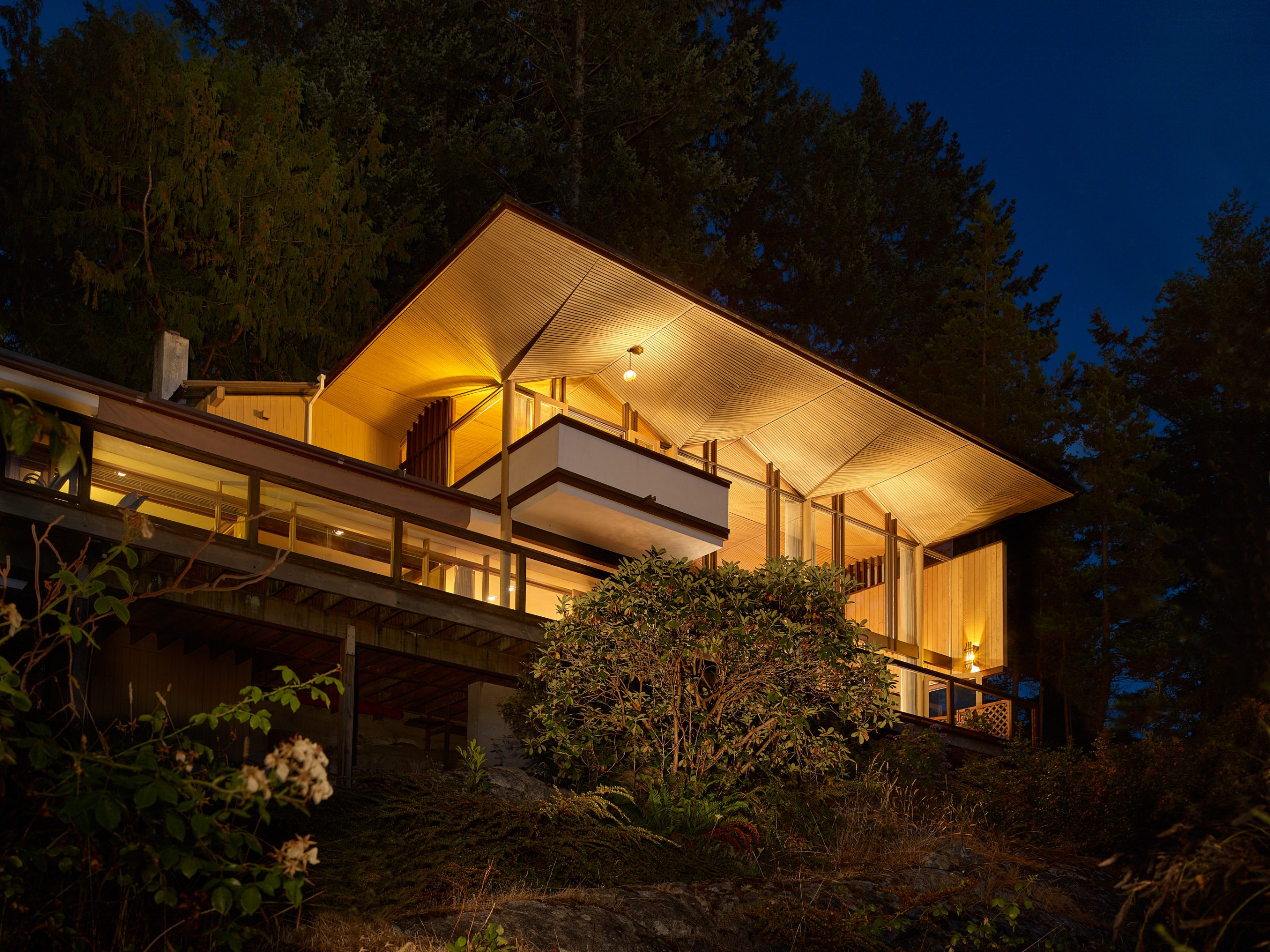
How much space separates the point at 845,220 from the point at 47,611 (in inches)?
1270

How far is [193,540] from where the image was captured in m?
11.7

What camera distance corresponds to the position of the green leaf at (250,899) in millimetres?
4914

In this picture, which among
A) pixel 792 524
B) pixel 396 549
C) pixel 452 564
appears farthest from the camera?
pixel 792 524

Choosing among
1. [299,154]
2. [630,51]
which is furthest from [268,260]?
[630,51]

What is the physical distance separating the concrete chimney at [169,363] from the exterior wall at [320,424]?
0.89 m

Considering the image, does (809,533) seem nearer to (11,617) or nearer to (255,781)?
(255,781)

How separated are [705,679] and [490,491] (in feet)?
21.8

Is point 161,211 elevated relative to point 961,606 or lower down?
elevated

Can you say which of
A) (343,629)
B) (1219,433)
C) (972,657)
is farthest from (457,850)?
(1219,433)

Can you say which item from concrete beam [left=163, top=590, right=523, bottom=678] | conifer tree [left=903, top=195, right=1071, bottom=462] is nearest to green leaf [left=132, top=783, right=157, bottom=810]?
concrete beam [left=163, top=590, right=523, bottom=678]

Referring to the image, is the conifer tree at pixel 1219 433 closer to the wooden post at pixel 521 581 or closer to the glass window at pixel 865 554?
the glass window at pixel 865 554

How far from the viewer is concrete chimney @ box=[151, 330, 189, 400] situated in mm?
17578

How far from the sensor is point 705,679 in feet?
36.5

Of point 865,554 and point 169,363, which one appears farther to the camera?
point 865,554
